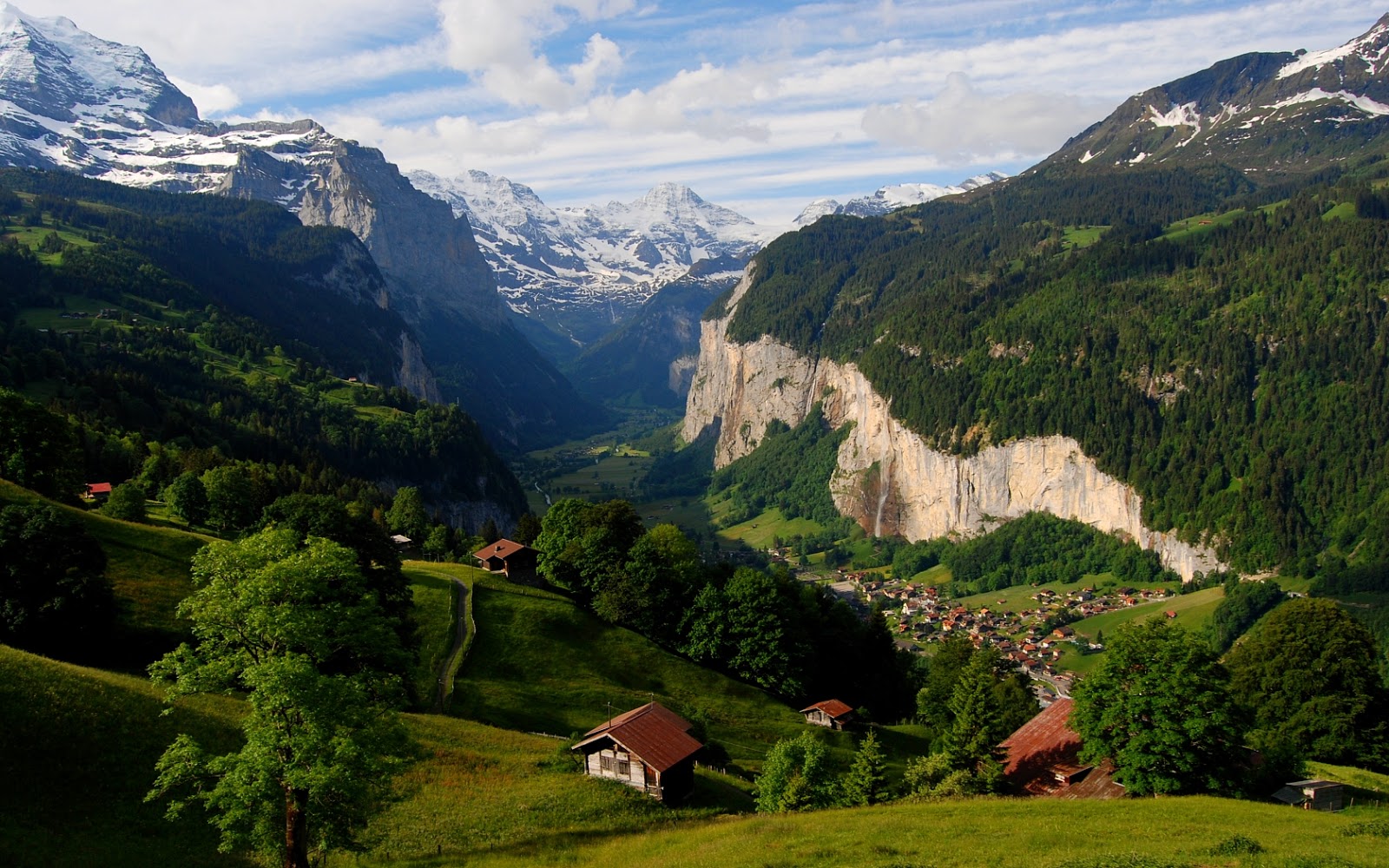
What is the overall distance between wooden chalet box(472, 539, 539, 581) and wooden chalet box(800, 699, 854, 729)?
30.7 metres

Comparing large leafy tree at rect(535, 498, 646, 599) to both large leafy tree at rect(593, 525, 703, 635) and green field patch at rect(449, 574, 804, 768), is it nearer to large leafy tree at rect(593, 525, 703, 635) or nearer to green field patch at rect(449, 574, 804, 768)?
large leafy tree at rect(593, 525, 703, 635)

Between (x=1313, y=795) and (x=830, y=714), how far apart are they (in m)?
32.7

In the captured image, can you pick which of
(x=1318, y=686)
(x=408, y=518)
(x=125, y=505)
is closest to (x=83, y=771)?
(x=125, y=505)

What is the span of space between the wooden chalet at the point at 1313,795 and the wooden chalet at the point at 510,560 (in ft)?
202

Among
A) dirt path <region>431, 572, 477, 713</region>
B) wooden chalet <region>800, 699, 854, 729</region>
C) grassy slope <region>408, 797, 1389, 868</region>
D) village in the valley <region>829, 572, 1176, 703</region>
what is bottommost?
village in the valley <region>829, 572, 1176, 703</region>

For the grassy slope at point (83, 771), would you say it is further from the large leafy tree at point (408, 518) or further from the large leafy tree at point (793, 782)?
the large leafy tree at point (408, 518)

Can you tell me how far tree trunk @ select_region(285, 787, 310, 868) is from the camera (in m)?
26.1

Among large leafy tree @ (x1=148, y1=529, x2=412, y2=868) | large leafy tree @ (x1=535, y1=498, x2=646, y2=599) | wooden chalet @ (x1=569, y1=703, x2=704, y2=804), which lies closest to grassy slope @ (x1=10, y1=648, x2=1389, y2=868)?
wooden chalet @ (x1=569, y1=703, x2=704, y2=804)

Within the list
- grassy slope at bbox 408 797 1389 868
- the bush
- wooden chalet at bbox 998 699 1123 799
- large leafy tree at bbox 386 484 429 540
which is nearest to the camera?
grassy slope at bbox 408 797 1389 868

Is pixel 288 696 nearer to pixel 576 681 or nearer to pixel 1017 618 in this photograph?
pixel 576 681

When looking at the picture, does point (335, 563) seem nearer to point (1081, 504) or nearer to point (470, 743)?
point (470, 743)

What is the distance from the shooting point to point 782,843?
1172 inches

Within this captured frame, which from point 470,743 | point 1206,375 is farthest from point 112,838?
point 1206,375

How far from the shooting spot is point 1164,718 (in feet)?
128
